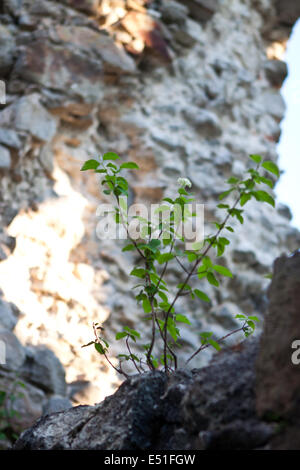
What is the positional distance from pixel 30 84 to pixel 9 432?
2238 mm

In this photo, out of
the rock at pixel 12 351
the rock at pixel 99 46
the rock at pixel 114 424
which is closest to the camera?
the rock at pixel 114 424

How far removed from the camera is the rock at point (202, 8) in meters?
4.45

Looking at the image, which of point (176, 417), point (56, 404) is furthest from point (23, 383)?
point (176, 417)

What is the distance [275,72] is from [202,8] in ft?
3.56

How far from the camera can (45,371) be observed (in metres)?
2.53

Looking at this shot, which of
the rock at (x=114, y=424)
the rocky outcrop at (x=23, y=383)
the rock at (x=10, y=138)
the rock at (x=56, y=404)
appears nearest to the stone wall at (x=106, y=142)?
the rock at (x=10, y=138)

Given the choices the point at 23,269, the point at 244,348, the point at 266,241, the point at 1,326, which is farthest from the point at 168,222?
the point at 266,241

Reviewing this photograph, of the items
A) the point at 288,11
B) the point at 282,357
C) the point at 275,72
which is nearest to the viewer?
the point at 282,357

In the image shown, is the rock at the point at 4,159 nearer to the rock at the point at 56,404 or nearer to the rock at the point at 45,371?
the rock at the point at 45,371

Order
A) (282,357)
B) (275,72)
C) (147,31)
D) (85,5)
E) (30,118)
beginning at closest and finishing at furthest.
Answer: (282,357) → (30,118) → (85,5) → (147,31) → (275,72)

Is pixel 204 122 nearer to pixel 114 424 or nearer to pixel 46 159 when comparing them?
pixel 46 159

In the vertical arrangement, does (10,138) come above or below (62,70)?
below

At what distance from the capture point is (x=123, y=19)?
12.8ft

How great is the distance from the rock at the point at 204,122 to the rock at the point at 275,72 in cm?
125
